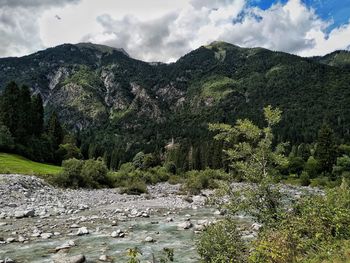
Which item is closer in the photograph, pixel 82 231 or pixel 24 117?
pixel 82 231

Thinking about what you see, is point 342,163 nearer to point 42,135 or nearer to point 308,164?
point 308,164

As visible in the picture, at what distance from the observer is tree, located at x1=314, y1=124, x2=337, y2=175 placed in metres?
103

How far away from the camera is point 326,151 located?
103875 mm

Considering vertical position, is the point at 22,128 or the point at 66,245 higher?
the point at 22,128

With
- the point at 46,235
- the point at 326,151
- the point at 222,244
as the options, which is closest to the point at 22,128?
the point at 46,235

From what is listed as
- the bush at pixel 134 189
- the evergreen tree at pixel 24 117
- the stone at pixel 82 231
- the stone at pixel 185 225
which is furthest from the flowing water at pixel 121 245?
the evergreen tree at pixel 24 117

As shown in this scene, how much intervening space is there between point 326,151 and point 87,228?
291 ft

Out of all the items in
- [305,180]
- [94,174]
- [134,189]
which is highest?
[94,174]

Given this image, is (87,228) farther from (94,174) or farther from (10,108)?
(10,108)

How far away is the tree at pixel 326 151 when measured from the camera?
103375 millimetres

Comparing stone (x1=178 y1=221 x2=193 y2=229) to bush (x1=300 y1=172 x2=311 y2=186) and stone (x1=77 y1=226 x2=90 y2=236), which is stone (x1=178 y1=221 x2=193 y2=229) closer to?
stone (x1=77 y1=226 x2=90 y2=236)

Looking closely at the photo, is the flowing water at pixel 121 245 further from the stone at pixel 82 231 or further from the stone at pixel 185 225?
the stone at pixel 82 231

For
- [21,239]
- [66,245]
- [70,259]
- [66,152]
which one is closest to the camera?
[70,259]

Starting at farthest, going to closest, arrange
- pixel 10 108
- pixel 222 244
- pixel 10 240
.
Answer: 1. pixel 10 108
2. pixel 10 240
3. pixel 222 244
